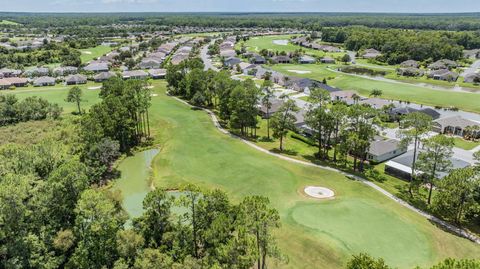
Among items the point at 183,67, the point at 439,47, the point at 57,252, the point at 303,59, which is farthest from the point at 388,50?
the point at 57,252

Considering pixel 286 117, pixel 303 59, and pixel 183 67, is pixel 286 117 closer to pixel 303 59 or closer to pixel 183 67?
pixel 183 67

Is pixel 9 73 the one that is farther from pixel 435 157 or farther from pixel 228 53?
pixel 435 157

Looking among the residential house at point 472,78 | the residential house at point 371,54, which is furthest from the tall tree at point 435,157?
the residential house at point 371,54

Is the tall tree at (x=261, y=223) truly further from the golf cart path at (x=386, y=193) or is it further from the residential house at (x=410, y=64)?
the residential house at (x=410, y=64)

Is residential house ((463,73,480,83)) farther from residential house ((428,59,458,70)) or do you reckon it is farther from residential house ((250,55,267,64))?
residential house ((250,55,267,64))

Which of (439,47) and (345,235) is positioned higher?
(439,47)
